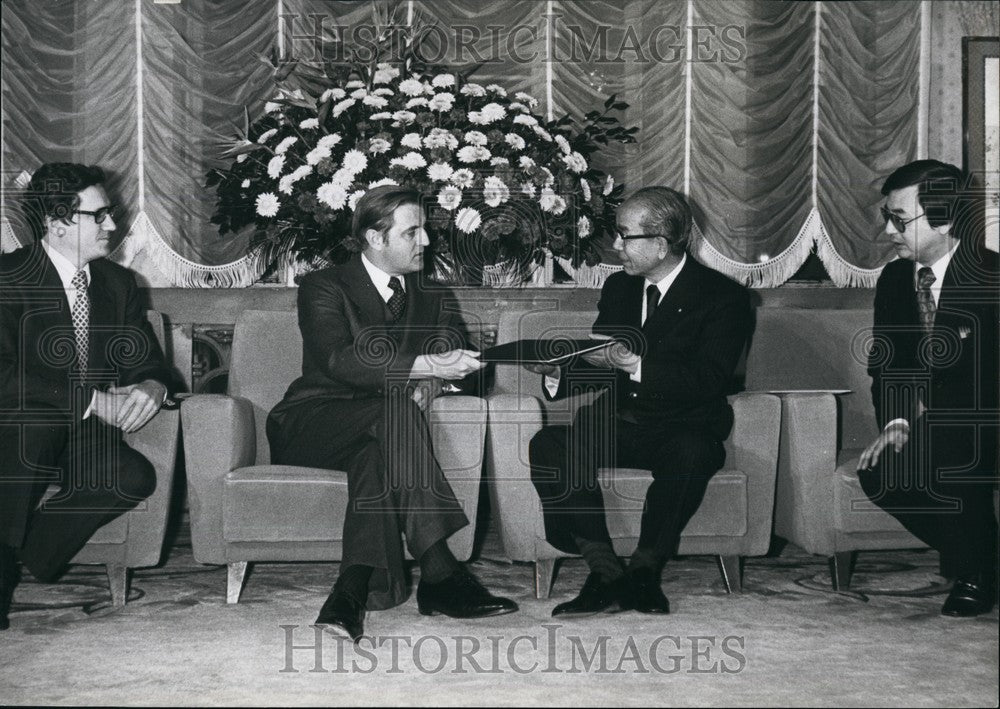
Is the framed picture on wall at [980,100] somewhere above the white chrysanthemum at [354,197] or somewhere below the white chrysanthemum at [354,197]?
above

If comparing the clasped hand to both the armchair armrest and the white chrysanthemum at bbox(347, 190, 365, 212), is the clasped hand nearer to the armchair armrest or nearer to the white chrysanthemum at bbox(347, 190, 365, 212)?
the armchair armrest

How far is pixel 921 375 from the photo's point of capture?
10.8 ft

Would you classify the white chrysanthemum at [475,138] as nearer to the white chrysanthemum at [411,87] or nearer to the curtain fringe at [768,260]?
the white chrysanthemum at [411,87]

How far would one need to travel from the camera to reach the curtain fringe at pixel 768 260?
5.04 metres

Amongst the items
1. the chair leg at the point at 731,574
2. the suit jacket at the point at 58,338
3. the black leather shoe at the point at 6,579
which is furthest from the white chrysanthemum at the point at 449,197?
the black leather shoe at the point at 6,579

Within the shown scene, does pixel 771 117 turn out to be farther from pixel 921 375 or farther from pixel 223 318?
pixel 223 318

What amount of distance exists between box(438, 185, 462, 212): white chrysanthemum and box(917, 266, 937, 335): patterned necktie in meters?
1.50

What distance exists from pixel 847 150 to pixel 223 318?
293 centimetres

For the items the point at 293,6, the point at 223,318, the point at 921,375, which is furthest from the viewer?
the point at 293,6

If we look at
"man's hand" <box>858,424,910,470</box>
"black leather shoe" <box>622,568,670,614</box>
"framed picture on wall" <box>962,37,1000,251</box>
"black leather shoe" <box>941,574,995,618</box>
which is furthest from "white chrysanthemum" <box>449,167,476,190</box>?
"framed picture on wall" <box>962,37,1000,251</box>

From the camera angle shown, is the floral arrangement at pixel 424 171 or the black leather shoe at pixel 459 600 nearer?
the black leather shoe at pixel 459 600

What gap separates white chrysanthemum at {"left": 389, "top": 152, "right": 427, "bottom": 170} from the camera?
366 cm

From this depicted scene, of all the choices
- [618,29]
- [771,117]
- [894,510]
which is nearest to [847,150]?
[771,117]

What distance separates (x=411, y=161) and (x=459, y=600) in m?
1.51
